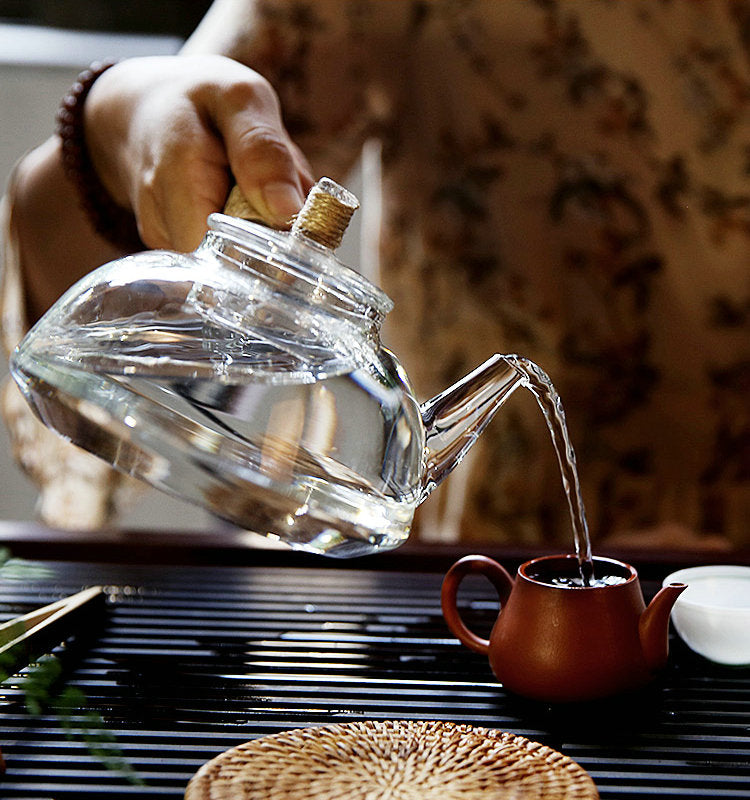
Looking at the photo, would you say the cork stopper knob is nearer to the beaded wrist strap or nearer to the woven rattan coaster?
the woven rattan coaster

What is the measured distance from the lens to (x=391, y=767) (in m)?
0.57

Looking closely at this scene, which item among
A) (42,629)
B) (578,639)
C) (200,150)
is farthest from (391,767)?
(200,150)

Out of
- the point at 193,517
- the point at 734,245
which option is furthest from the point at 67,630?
the point at 193,517

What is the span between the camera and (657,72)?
1481mm

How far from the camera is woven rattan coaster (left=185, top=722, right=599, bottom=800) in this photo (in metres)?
0.54

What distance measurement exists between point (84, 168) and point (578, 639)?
0.67 m

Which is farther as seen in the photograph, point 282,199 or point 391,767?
point 282,199

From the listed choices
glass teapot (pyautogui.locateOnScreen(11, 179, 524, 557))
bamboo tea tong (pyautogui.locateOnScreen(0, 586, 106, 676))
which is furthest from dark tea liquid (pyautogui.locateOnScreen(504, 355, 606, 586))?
bamboo tea tong (pyautogui.locateOnScreen(0, 586, 106, 676))

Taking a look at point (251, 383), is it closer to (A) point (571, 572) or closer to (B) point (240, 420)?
(B) point (240, 420)

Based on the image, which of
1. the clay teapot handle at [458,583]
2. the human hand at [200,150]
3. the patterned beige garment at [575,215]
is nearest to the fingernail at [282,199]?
the human hand at [200,150]

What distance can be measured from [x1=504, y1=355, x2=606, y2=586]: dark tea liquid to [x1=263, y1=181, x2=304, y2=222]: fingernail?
19 cm

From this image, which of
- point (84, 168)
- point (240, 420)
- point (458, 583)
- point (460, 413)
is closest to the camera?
point (240, 420)

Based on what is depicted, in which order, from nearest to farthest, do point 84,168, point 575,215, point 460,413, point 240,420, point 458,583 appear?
point 240,420
point 460,413
point 458,583
point 84,168
point 575,215

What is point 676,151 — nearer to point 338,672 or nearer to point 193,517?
point 338,672
